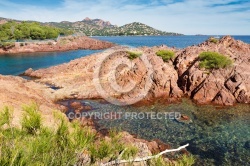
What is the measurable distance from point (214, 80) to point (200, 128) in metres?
11.9

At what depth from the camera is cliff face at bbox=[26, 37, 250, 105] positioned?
33.5 metres

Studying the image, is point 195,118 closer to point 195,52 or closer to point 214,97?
point 214,97

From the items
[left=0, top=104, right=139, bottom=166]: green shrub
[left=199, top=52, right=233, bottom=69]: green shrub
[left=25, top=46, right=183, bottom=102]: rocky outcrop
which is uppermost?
[left=0, top=104, right=139, bottom=166]: green shrub

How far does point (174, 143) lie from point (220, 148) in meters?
3.60

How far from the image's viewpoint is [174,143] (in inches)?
850

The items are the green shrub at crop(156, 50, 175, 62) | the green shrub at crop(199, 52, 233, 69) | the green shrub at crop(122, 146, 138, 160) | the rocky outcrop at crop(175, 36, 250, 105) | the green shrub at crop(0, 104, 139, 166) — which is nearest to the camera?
the green shrub at crop(0, 104, 139, 166)

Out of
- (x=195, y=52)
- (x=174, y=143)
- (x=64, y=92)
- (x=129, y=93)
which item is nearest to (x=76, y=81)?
(x=64, y=92)

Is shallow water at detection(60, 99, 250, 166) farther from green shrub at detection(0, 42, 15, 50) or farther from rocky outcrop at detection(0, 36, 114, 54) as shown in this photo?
green shrub at detection(0, 42, 15, 50)

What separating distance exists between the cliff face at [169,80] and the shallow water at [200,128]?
8.24 feet

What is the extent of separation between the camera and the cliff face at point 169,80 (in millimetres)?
33500

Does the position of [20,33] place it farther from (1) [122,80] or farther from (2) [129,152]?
(2) [129,152]

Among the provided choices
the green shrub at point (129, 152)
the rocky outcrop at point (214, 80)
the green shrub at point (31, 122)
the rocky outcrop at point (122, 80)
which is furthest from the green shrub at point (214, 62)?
the green shrub at point (31, 122)

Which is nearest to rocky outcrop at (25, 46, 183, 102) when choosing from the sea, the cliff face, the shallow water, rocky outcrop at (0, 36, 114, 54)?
the cliff face

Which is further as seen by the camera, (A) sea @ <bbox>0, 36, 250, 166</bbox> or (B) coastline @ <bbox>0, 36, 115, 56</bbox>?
(B) coastline @ <bbox>0, 36, 115, 56</bbox>
